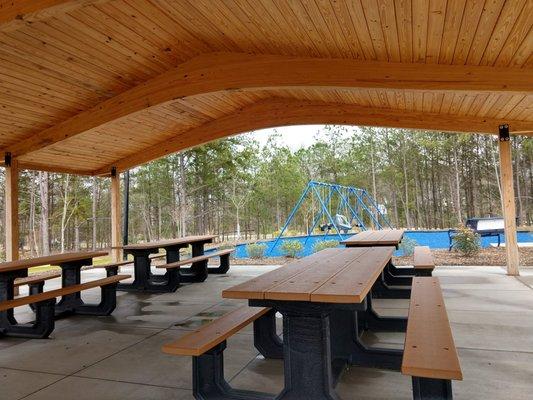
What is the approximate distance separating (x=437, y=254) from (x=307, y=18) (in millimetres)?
7339

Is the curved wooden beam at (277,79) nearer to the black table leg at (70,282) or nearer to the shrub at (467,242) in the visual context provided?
the black table leg at (70,282)

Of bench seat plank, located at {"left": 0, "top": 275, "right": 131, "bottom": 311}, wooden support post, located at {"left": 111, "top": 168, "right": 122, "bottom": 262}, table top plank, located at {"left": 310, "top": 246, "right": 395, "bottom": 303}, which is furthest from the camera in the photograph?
wooden support post, located at {"left": 111, "top": 168, "right": 122, "bottom": 262}

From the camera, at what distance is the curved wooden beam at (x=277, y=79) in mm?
4047

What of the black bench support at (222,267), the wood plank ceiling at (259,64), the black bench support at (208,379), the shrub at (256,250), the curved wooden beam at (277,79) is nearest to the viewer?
the black bench support at (208,379)

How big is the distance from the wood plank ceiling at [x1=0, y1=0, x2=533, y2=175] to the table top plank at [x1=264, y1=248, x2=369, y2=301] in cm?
219

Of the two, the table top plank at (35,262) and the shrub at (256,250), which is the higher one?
the table top plank at (35,262)

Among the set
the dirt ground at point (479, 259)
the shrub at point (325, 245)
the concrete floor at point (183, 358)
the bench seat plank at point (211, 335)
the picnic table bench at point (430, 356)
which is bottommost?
the dirt ground at point (479, 259)

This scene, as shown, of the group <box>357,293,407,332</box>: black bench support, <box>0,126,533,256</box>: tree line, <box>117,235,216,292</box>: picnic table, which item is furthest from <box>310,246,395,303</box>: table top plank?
<box>0,126,533,256</box>: tree line

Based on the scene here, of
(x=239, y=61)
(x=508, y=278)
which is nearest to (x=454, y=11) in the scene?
(x=239, y=61)

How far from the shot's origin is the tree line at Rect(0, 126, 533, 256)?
20.7m

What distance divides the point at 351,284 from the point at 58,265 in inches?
147

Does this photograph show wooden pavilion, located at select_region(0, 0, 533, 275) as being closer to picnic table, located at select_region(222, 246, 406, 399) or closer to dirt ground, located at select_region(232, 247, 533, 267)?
dirt ground, located at select_region(232, 247, 533, 267)

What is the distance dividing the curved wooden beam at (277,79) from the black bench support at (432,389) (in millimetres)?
3465

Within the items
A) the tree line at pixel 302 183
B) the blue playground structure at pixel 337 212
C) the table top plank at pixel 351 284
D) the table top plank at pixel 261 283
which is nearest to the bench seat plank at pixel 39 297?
the table top plank at pixel 261 283
